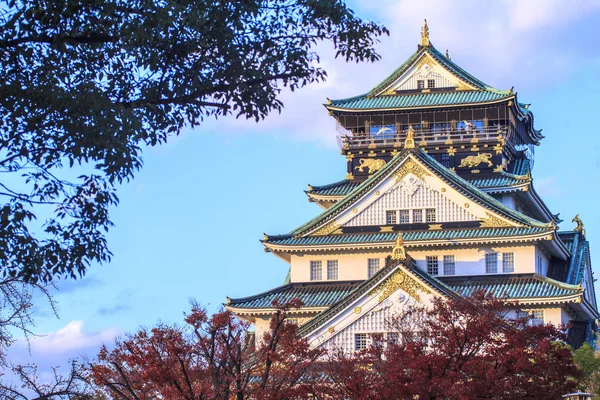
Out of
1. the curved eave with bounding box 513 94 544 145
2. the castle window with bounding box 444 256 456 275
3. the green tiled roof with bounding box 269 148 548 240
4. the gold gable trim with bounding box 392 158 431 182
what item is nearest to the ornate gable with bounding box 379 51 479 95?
the curved eave with bounding box 513 94 544 145

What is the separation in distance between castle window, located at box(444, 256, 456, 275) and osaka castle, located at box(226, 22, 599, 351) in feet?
0.28

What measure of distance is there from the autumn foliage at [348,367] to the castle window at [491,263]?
16358mm

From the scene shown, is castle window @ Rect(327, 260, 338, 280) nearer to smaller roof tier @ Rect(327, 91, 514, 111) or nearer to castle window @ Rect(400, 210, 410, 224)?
castle window @ Rect(400, 210, 410, 224)

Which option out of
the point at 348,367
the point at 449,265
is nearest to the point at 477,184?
the point at 449,265

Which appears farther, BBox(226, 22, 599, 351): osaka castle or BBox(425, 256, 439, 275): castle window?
BBox(425, 256, 439, 275): castle window

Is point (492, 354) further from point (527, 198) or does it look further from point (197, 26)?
point (527, 198)

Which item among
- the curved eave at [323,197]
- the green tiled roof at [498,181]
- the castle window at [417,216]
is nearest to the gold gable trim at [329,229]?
the castle window at [417,216]

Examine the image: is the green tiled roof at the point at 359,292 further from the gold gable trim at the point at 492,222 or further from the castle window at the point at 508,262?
the gold gable trim at the point at 492,222

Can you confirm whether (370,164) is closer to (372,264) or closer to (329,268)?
(372,264)

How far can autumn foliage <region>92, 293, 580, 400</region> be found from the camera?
33.5m

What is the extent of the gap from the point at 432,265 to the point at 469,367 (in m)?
19.5

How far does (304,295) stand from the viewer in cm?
5369

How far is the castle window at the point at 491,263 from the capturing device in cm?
5250

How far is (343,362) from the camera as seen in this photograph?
35.9m
